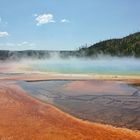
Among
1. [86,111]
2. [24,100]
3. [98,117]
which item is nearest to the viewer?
[98,117]

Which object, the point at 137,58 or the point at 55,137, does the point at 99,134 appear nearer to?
the point at 55,137

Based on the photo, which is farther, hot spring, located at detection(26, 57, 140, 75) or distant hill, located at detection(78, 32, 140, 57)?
distant hill, located at detection(78, 32, 140, 57)

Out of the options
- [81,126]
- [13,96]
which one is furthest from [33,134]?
[13,96]

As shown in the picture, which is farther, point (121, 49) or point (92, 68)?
point (121, 49)

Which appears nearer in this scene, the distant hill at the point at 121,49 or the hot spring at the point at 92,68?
the hot spring at the point at 92,68

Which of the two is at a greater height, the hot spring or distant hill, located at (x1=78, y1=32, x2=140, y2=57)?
distant hill, located at (x1=78, y1=32, x2=140, y2=57)

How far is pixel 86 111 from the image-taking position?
495 inches

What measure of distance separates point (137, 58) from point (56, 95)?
166 feet

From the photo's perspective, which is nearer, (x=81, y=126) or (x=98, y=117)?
(x=81, y=126)

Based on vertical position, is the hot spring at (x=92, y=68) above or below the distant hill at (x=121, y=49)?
below

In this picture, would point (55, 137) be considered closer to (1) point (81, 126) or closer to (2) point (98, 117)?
(1) point (81, 126)

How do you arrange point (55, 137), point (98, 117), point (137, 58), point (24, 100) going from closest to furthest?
point (55, 137), point (98, 117), point (24, 100), point (137, 58)

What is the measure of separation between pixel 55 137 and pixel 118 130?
2033mm

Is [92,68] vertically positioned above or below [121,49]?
below
